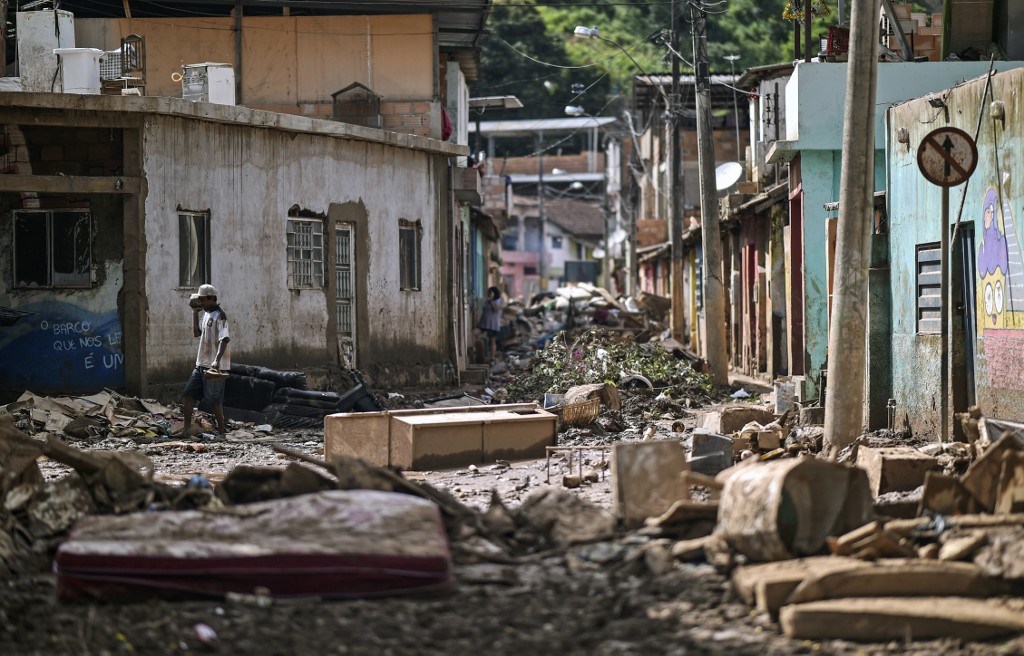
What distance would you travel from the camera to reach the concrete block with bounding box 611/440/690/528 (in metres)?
7.75

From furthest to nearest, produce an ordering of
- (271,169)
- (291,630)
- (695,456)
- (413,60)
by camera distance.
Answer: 1. (413,60)
2. (271,169)
3. (695,456)
4. (291,630)

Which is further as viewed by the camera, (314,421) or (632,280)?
(632,280)

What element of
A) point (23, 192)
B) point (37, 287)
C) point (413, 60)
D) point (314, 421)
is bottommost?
point (314, 421)

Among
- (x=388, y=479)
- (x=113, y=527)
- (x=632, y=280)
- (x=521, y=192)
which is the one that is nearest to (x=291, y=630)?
(x=113, y=527)

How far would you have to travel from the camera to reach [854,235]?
10.6m

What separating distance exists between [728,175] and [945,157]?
52.2 feet

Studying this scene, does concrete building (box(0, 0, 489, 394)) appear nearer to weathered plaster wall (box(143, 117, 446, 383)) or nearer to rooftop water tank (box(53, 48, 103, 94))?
weathered plaster wall (box(143, 117, 446, 383))

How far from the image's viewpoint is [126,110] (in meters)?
16.5

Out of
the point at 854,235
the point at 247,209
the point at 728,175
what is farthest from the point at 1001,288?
the point at 728,175

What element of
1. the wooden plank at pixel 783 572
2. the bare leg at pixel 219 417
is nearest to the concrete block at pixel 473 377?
the bare leg at pixel 219 417

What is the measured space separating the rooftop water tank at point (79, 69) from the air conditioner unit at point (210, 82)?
1.42 m

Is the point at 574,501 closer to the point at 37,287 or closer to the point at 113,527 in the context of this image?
the point at 113,527

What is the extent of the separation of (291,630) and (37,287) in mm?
12414

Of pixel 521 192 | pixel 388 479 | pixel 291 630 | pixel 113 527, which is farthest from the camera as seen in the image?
pixel 521 192
